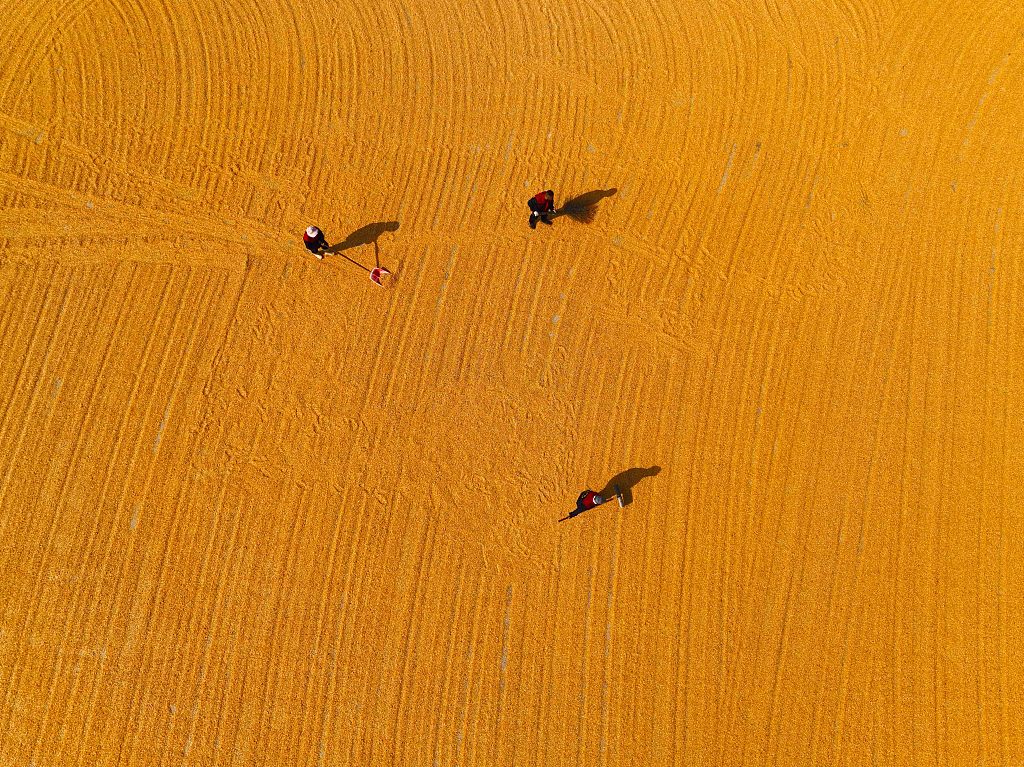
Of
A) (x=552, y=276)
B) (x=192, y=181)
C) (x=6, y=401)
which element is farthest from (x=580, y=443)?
(x=6, y=401)

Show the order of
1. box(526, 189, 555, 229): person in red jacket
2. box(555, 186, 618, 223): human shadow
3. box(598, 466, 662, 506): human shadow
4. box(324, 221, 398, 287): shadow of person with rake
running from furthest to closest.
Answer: box(555, 186, 618, 223): human shadow → box(324, 221, 398, 287): shadow of person with rake → box(526, 189, 555, 229): person in red jacket → box(598, 466, 662, 506): human shadow

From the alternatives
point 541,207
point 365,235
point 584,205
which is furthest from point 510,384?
point 365,235

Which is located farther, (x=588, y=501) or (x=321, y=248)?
(x=321, y=248)

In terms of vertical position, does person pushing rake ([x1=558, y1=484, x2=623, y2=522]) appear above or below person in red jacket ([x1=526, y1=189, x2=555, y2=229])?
below

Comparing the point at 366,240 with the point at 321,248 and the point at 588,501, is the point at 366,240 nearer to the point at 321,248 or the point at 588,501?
the point at 321,248

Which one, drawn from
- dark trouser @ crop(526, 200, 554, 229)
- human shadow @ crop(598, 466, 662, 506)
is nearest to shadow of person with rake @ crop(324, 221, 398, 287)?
dark trouser @ crop(526, 200, 554, 229)

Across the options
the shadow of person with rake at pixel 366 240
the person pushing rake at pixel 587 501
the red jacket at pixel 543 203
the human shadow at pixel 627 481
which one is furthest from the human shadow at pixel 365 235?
the human shadow at pixel 627 481

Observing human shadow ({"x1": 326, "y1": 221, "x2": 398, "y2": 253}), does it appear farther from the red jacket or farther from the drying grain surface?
the red jacket

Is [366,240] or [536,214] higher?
[536,214]
